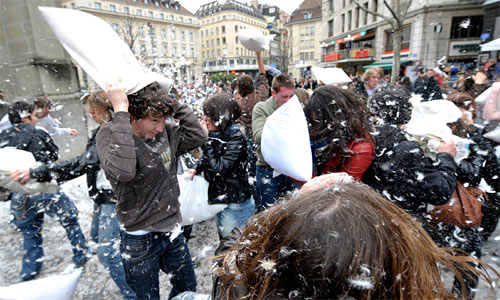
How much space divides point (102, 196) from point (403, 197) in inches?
96.6

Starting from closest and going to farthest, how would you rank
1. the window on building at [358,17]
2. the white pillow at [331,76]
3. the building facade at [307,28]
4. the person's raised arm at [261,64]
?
the person's raised arm at [261,64] < the white pillow at [331,76] < the window on building at [358,17] < the building facade at [307,28]

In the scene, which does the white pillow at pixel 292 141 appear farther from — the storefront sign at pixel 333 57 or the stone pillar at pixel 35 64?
the storefront sign at pixel 333 57

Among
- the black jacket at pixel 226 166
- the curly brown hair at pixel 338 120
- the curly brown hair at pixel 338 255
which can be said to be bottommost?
the black jacket at pixel 226 166

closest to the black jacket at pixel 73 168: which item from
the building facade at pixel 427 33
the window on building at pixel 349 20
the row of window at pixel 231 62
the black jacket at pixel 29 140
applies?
the black jacket at pixel 29 140

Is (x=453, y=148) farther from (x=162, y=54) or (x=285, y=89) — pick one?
(x=162, y=54)

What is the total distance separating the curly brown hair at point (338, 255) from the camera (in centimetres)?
72

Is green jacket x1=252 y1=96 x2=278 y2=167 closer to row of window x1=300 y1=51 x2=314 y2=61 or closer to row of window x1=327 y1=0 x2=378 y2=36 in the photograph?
row of window x1=327 y1=0 x2=378 y2=36

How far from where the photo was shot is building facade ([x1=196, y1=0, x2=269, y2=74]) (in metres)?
22.6

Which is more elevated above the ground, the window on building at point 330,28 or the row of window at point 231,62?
the window on building at point 330,28

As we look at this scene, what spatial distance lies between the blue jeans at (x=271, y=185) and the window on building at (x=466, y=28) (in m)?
22.8

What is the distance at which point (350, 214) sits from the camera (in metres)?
0.77

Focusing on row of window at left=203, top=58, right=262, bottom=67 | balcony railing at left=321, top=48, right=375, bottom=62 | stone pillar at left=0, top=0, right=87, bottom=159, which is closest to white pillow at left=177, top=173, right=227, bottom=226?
stone pillar at left=0, top=0, right=87, bottom=159

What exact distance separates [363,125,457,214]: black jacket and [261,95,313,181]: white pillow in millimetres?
576

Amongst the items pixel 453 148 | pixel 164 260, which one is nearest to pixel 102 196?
pixel 164 260
